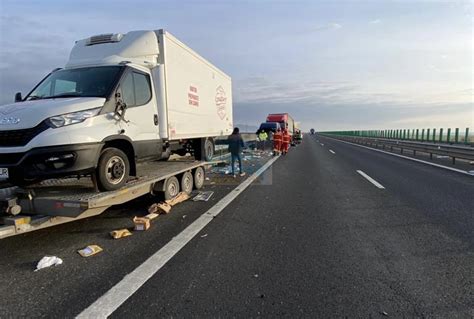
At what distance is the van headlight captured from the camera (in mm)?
4387

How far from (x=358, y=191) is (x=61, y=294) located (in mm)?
7320

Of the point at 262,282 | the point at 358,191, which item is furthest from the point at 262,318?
the point at 358,191

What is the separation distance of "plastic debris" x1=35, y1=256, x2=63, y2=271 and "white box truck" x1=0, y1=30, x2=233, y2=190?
1.15 metres

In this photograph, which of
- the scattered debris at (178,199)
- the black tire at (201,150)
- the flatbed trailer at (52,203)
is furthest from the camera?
the black tire at (201,150)

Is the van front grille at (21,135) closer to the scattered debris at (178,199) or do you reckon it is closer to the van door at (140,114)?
the van door at (140,114)

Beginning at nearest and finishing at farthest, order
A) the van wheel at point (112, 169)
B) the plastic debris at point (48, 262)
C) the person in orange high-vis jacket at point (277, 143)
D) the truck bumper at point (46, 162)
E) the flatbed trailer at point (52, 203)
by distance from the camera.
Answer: the plastic debris at point (48, 262) → the flatbed trailer at point (52, 203) → the truck bumper at point (46, 162) → the van wheel at point (112, 169) → the person in orange high-vis jacket at point (277, 143)

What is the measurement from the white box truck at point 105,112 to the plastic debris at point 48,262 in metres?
1.15

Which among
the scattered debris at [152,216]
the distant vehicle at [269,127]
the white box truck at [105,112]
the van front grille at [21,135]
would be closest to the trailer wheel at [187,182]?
the white box truck at [105,112]

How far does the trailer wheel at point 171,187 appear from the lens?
685 centimetres

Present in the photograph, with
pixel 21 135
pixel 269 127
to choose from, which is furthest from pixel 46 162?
pixel 269 127

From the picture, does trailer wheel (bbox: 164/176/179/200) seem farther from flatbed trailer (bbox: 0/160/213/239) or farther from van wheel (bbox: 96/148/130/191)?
van wheel (bbox: 96/148/130/191)

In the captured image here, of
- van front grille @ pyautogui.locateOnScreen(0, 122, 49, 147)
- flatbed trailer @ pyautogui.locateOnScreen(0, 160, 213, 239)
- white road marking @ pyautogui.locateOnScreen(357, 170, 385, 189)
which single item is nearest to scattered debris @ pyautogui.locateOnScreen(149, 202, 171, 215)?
flatbed trailer @ pyautogui.locateOnScreen(0, 160, 213, 239)

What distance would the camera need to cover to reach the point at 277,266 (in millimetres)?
3799

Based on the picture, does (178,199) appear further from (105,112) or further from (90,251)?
(90,251)
